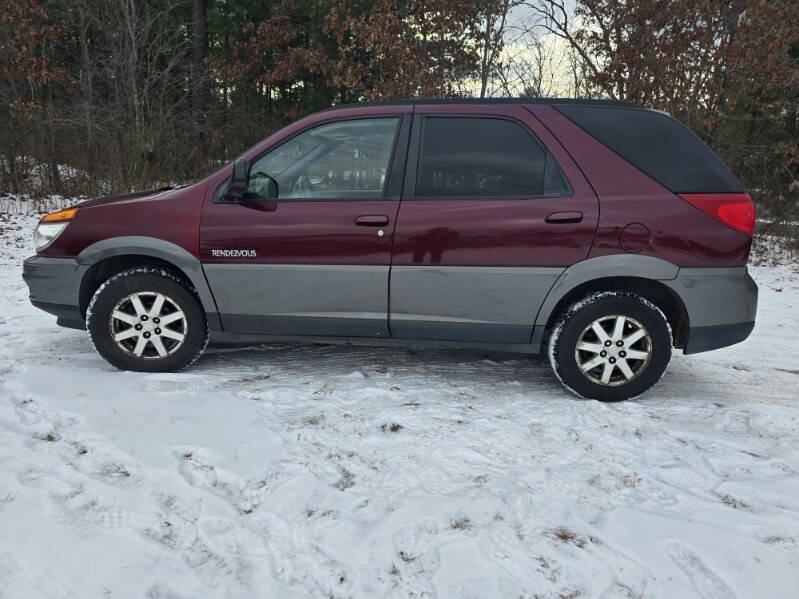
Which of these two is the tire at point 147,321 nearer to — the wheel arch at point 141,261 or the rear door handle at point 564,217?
the wheel arch at point 141,261

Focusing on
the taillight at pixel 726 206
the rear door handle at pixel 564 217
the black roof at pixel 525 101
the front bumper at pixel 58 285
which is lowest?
the front bumper at pixel 58 285

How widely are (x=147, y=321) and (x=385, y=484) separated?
87.4 inches

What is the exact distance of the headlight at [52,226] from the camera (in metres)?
4.05

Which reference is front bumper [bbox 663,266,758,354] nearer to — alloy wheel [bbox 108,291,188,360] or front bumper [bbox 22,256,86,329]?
alloy wheel [bbox 108,291,188,360]

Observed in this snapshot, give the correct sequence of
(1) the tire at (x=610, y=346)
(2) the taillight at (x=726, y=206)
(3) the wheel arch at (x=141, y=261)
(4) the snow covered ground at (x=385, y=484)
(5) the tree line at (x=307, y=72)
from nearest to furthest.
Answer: (4) the snow covered ground at (x=385, y=484) → (2) the taillight at (x=726, y=206) → (1) the tire at (x=610, y=346) → (3) the wheel arch at (x=141, y=261) → (5) the tree line at (x=307, y=72)

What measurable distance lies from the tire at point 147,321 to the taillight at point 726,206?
330cm

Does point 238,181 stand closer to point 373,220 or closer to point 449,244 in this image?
point 373,220

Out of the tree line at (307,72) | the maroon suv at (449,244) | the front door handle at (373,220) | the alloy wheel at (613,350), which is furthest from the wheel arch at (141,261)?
the tree line at (307,72)

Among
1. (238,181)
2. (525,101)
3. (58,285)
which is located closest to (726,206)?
(525,101)

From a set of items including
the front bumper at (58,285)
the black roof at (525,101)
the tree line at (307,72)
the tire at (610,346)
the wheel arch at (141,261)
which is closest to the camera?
the tire at (610,346)

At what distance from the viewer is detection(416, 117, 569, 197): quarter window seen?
3662 mm

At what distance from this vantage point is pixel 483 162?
3711mm

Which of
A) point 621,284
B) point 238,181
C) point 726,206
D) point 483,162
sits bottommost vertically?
point 621,284

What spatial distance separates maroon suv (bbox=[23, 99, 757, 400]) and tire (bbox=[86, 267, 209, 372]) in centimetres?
1
